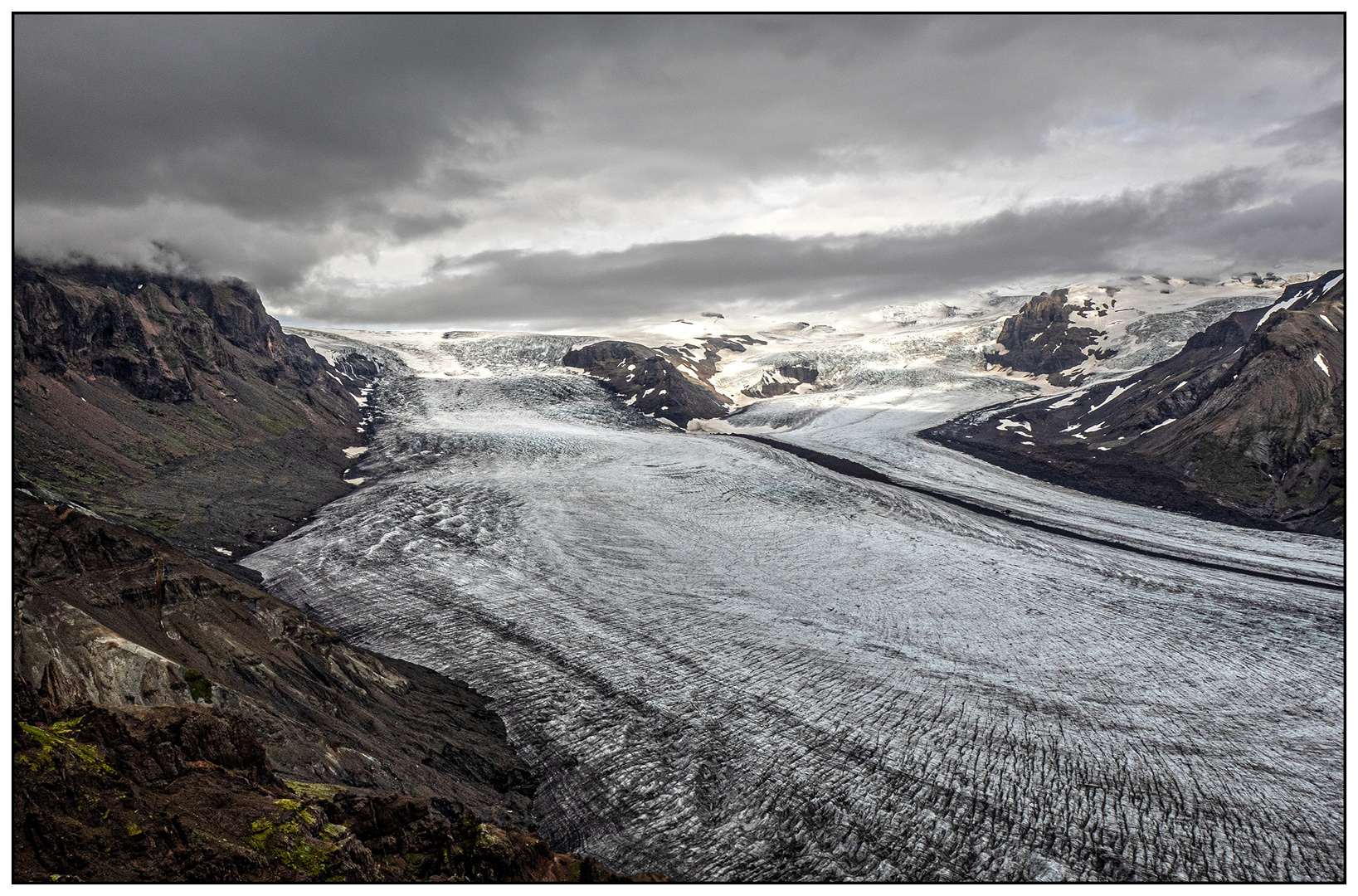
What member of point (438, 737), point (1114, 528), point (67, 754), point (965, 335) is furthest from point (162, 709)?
point (965, 335)

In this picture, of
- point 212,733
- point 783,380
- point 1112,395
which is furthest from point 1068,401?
point 212,733

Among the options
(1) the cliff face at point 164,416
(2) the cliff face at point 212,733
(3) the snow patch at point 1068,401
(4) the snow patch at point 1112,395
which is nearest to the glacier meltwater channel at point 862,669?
(2) the cliff face at point 212,733

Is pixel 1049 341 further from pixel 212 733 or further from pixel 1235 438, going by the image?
pixel 212 733

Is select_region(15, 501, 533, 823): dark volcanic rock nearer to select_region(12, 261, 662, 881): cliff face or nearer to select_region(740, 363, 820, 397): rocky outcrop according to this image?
select_region(12, 261, 662, 881): cliff face

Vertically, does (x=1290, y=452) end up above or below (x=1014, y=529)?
above
